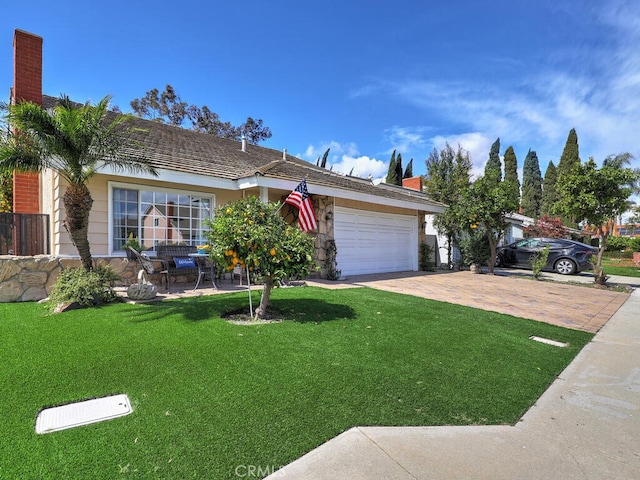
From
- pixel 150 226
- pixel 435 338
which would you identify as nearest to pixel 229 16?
pixel 150 226

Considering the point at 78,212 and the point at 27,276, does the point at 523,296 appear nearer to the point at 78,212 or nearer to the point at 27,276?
the point at 78,212

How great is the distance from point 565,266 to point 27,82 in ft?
70.2

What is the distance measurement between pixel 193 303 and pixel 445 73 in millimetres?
12169

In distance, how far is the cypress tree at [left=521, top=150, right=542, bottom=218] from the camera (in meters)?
37.8

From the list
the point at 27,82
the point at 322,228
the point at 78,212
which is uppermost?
the point at 27,82

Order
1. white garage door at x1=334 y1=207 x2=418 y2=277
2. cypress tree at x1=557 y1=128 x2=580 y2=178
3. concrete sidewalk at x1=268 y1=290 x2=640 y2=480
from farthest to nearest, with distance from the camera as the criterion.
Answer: cypress tree at x1=557 y1=128 x2=580 y2=178, white garage door at x1=334 y1=207 x2=418 y2=277, concrete sidewalk at x1=268 y1=290 x2=640 y2=480

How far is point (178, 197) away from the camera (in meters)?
9.57

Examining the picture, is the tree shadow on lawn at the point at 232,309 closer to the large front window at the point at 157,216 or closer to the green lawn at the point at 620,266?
the large front window at the point at 157,216

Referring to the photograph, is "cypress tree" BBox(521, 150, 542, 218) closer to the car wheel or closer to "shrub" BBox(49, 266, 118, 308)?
the car wheel

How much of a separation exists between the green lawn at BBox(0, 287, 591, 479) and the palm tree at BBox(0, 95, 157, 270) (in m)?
2.08

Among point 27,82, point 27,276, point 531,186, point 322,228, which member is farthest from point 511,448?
point 531,186

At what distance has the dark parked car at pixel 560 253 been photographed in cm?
1507

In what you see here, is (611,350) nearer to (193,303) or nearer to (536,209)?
(193,303)

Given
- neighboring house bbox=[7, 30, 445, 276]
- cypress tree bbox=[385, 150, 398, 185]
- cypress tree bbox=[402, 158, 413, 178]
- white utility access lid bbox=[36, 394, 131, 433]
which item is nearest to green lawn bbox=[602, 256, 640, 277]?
neighboring house bbox=[7, 30, 445, 276]
